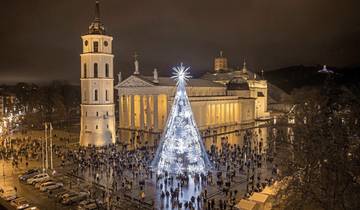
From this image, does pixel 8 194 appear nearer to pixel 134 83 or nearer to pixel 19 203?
pixel 19 203

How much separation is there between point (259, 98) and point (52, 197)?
205 feet

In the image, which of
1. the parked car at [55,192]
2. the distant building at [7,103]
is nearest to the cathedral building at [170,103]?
the parked car at [55,192]

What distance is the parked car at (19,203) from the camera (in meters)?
21.4

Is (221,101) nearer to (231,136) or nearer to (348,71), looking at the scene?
(231,136)

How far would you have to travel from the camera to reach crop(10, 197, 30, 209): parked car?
21.4 meters

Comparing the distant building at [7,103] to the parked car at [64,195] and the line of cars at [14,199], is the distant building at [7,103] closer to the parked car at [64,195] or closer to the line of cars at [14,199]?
the line of cars at [14,199]

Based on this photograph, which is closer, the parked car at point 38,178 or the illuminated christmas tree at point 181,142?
the illuminated christmas tree at point 181,142

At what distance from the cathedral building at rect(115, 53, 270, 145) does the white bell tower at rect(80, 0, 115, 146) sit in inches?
560

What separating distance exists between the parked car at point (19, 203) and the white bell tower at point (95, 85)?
735 inches

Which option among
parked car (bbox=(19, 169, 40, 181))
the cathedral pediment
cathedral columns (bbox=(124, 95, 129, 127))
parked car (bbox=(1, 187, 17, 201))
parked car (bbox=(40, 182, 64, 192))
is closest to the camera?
parked car (bbox=(1, 187, 17, 201))

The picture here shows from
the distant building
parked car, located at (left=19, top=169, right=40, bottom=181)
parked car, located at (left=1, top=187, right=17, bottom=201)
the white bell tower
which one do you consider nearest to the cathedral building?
the white bell tower

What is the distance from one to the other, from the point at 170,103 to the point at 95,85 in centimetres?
1583

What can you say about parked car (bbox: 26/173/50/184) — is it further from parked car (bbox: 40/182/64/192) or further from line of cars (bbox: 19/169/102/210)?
parked car (bbox: 40/182/64/192)

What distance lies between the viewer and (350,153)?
1335 centimetres
